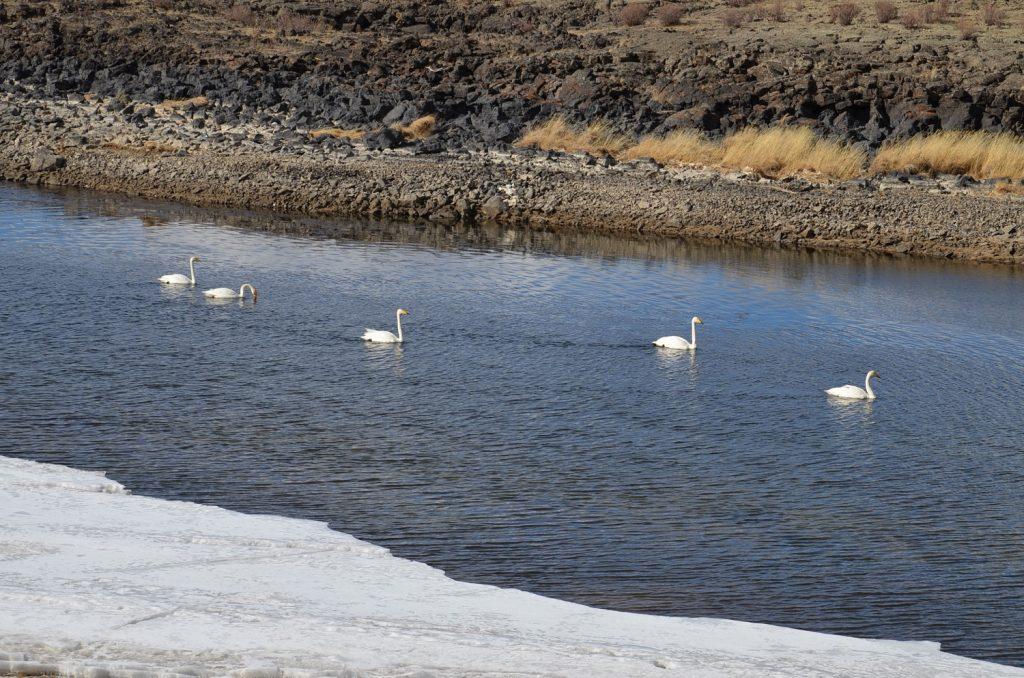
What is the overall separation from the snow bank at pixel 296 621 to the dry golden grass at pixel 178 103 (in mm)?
29697

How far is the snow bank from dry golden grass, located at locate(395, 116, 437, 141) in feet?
84.7

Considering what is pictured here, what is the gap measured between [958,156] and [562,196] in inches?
385

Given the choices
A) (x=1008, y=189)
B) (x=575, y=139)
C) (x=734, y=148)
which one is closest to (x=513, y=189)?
(x=575, y=139)

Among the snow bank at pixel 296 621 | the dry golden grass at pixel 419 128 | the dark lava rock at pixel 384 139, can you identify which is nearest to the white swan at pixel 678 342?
the snow bank at pixel 296 621

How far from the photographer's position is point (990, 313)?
79.8 feet

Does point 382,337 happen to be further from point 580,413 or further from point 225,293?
point 580,413

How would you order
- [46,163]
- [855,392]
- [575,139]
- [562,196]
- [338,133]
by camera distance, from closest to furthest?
[855,392], [562,196], [46,163], [575,139], [338,133]

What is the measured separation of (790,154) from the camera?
114 ft

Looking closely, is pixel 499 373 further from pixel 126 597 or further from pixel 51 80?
pixel 51 80

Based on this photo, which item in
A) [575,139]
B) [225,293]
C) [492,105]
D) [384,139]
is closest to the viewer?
[225,293]

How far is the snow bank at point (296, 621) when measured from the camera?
9422mm

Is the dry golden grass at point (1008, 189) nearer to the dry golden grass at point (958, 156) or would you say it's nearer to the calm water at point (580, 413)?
the dry golden grass at point (958, 156)

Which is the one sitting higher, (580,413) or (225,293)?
(225,293)

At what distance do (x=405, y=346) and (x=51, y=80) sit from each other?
1128 inches
